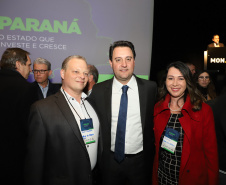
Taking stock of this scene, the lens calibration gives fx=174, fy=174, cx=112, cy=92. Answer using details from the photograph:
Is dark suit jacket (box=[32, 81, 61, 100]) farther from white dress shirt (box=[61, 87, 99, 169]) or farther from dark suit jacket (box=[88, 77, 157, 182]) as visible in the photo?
white dress shirt (box=[61, 87, 99, 169])

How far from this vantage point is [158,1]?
6.90 m

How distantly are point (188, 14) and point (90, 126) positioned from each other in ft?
24.8

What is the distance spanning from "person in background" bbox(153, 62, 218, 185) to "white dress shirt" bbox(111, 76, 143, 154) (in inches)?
9.3

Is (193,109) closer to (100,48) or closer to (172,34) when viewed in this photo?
(100,48)

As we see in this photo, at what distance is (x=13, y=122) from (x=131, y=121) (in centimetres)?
131

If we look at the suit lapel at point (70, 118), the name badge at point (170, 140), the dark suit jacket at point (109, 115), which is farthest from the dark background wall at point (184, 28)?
the suit lapel at point (70, 118)

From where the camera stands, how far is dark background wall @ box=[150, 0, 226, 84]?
7016 millimetres

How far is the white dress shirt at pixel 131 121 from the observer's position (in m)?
2.04

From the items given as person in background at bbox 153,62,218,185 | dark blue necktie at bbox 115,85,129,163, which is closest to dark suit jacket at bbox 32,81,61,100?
dark blue necktie at bbox 115,85,129,163

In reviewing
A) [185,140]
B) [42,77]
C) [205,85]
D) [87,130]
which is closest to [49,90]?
[42,77]

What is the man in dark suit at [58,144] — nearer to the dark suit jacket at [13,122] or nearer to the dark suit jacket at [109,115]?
the dark suit jacket at [109,115]

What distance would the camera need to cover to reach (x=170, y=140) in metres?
1.78

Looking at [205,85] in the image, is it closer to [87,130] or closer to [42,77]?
[87,130]

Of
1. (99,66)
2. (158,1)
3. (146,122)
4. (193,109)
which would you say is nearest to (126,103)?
(146,122)
